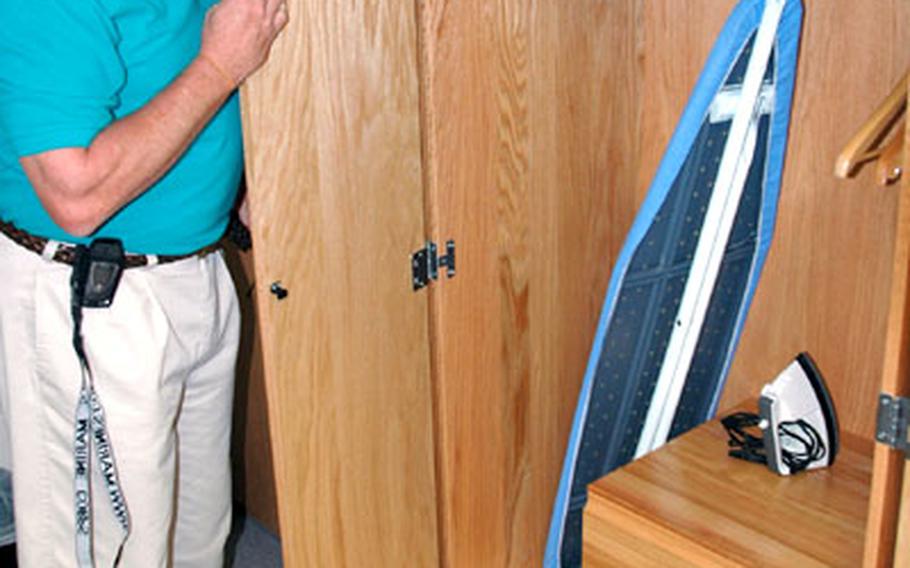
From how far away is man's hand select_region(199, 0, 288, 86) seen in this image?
52.2 inches

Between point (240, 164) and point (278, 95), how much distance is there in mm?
221

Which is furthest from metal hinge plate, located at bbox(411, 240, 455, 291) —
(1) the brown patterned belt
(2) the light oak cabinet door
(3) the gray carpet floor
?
(3) the gray carpet floor

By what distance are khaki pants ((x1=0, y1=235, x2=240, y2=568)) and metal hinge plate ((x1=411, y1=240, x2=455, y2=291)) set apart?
339mm

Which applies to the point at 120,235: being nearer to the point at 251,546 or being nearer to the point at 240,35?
the point at 240,35

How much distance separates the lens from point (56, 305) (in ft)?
4.68

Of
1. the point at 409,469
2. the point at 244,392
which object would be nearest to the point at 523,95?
the point at 409,469

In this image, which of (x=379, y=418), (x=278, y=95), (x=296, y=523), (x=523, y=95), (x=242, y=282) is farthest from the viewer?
(x=242, y=282)

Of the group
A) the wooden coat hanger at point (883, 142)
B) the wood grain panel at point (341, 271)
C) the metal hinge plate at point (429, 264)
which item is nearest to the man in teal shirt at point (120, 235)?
the wood grain panel at point (341, 271)

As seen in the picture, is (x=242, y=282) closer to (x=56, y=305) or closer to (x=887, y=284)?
(x=56, y=305)

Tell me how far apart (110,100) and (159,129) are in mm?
82

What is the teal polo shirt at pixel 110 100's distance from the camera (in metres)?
1.25

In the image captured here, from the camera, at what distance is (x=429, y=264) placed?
1707 mm

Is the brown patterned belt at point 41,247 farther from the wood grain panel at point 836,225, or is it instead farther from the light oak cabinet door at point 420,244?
the wood grain panel at point 836,225

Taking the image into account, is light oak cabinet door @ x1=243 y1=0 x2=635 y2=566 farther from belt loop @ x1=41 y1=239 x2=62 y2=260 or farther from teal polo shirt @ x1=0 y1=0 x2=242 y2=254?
belt loop @ x1=41 y1=239 x2=62 y2=260
